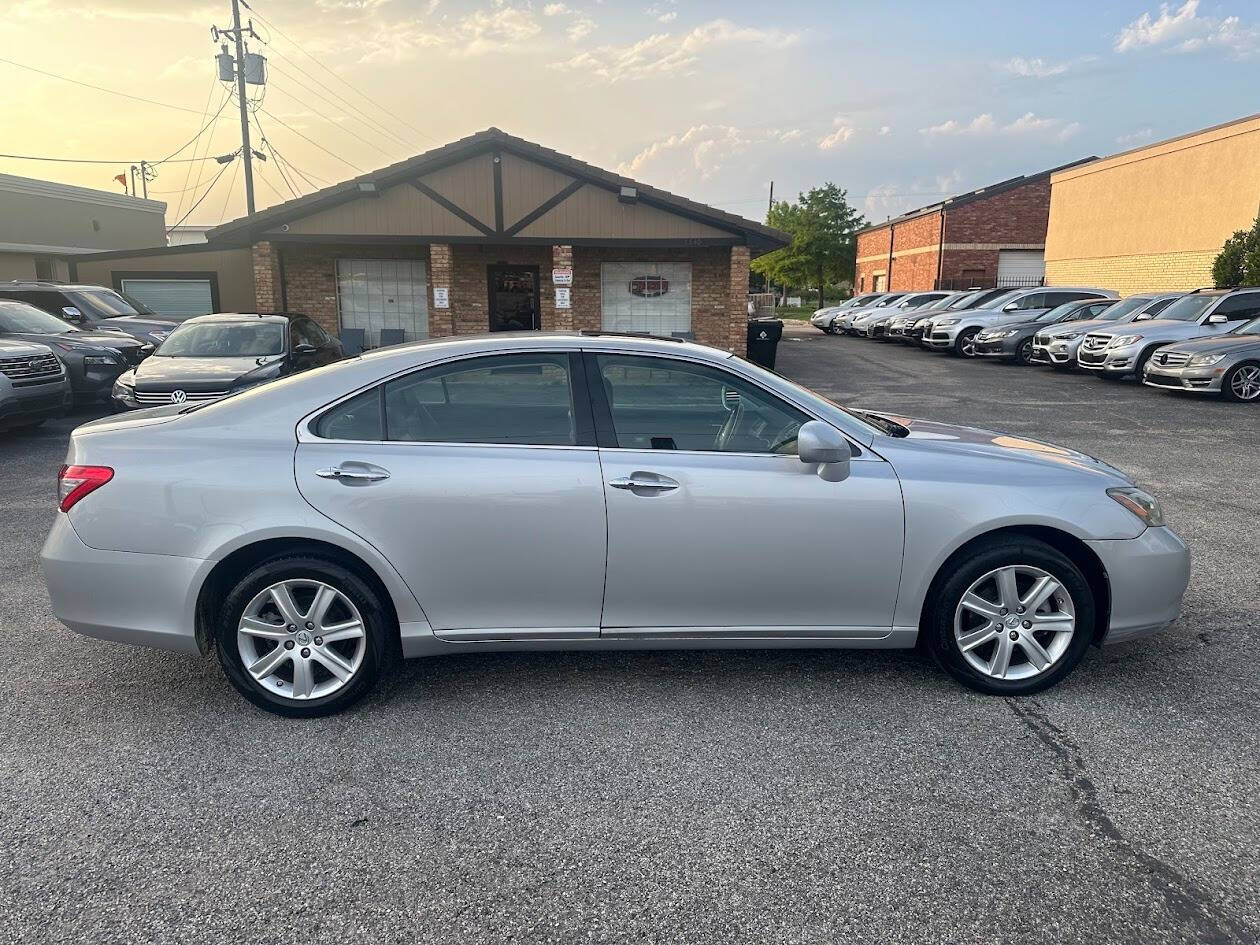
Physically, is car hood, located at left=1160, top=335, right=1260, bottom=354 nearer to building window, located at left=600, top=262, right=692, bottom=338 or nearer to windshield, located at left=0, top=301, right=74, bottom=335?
building window, located at left=600, top=262, right=692, bottom=338

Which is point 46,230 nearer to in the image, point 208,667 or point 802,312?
point 208,667

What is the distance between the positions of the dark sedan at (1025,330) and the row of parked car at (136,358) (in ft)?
50.2

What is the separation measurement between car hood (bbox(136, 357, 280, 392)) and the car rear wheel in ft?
46.0

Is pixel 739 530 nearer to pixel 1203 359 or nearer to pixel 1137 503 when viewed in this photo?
pixel 1137 503

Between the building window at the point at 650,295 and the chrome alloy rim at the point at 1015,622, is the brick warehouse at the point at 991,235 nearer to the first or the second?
the building window at the point at 650,295

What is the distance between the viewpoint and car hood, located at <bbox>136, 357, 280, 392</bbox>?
9.75 meters

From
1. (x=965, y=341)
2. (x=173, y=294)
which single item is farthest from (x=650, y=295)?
(x=173, y=294)

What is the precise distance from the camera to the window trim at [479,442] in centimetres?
350

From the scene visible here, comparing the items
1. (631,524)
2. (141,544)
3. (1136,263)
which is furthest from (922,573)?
(1136,263)

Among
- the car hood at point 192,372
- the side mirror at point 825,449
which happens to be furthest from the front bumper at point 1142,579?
the car hood at point 192,372

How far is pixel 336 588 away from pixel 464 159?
15.7 meters

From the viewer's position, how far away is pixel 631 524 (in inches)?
136

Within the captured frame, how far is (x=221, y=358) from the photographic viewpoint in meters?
10.6

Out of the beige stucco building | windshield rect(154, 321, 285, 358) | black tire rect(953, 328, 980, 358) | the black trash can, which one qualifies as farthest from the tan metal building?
the beige stucco building
